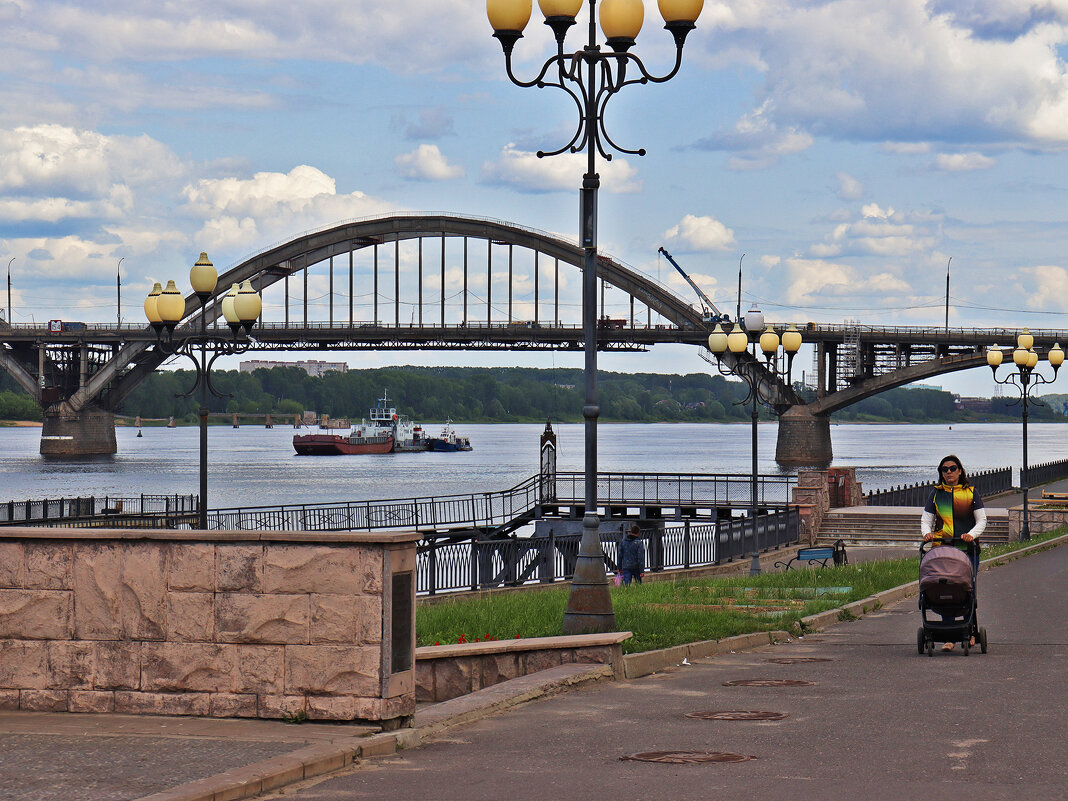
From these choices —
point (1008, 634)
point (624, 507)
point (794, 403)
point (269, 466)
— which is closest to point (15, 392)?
point (269, 466)

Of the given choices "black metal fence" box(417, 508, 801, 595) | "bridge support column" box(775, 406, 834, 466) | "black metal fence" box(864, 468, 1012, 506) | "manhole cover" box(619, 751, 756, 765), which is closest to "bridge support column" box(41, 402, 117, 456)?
"bridge support column" box(775, 406, 834, 466)

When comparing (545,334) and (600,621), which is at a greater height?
(545,334)

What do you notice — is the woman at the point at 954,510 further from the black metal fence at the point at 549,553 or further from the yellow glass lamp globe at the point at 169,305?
the yellow glass lamp globe at the point at 169,305

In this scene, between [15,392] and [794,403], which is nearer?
[794,403]

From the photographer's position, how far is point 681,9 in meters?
12.8

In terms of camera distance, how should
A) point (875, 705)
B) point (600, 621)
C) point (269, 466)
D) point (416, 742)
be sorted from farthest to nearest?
1. point (269, 466)
2. point (600, 621)
3. point (875, 705)
4. point (416, 742)

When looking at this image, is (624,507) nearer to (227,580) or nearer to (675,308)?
(227,580)

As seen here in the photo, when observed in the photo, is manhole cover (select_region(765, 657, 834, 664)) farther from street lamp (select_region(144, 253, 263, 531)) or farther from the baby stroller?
street lamp (select_region(144, 253, 263, 531))

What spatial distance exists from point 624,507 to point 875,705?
36068 mm

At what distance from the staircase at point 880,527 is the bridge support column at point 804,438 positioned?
69285mm

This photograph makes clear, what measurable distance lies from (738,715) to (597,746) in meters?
1.44

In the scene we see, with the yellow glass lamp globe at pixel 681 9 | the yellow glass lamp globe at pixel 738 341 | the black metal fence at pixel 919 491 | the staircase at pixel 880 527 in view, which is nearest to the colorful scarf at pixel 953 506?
the yellow glass lamp globe at pixel 681 9

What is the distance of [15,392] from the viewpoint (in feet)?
605

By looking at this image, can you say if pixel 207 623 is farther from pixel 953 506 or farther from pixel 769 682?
pixel 953 506
